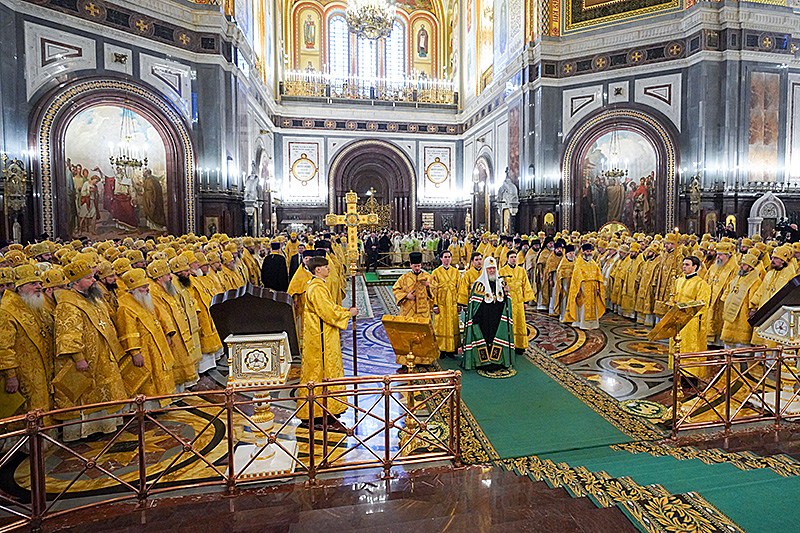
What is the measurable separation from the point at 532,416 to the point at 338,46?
91.7ft

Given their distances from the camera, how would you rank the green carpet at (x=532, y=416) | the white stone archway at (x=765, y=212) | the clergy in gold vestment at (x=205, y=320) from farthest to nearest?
the white stone archway at (x=765, y=212), the clergy in gold vestment at (x=205, y=320), the green carpet at (x=532, y=416)

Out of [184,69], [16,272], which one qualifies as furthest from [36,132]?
[16,272]

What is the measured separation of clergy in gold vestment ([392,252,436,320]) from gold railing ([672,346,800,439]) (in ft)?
10.0

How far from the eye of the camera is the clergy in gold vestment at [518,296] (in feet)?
24.0

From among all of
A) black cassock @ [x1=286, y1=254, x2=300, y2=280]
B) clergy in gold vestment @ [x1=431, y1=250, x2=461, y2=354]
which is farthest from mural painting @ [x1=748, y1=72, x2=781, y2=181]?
black cassock @ [x1=286, y1=254, x2=300, y2=280]

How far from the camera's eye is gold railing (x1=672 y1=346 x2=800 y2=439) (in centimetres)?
416

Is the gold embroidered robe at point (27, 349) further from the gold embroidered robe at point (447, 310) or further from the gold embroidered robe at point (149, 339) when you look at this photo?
the gold embroidered robe at point (447, 310)

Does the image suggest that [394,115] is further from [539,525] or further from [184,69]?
[539,525]

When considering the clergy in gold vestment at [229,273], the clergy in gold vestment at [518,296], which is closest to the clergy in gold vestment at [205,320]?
the clergy in gold vestment at [229,273]

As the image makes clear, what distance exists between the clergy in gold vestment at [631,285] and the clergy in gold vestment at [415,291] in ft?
16.1

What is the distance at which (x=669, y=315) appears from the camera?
19.4 ft

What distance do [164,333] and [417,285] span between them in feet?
10.3

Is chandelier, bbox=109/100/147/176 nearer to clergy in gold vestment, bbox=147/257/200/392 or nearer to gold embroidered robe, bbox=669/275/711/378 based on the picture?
clergy in gold vestment, bbox=147/257/200/392

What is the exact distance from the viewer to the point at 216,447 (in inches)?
172
